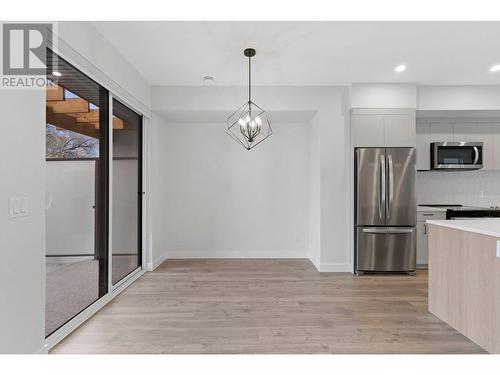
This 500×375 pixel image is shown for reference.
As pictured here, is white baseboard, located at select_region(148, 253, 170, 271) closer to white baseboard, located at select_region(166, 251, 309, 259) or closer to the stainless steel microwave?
white baseboard, located at select_region(166, 251, 309, 259)

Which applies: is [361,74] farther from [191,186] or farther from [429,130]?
[191,186]

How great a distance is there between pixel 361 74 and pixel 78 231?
3784 mm

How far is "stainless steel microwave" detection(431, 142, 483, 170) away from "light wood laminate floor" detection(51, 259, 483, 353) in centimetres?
176

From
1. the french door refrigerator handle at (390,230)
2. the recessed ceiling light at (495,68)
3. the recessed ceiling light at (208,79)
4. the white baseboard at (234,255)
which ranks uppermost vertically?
the recessed ceiling light at (495,68)

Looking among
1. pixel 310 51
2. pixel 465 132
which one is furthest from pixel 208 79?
pixel 465 132

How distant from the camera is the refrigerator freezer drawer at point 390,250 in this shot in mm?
4293

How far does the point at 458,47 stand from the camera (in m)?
3.28

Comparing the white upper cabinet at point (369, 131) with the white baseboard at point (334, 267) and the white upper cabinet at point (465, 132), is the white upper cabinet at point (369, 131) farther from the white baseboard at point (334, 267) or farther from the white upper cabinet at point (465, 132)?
the white baseboard at point (334, 267)

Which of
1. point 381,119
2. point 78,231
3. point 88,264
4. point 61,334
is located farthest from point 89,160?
point 381,119

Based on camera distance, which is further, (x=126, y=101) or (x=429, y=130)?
(x=429, y=130)

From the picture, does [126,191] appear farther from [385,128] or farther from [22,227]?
[385,128]

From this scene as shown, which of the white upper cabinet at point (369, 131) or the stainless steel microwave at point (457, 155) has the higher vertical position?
the white upper cabinet at point (369, 131)

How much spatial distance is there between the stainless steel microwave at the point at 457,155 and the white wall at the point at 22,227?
5015 millimetres

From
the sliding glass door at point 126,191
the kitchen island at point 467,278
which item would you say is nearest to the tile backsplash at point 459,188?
the kitchen island at point 467,278
